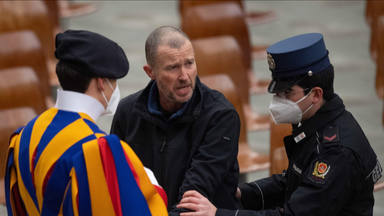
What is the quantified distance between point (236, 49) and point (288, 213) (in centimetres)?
235

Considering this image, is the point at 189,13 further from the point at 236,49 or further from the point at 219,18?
the point at 236,49

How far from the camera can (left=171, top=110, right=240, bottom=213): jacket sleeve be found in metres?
2.48

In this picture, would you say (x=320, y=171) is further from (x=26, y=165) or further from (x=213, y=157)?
(x=26, y=165)

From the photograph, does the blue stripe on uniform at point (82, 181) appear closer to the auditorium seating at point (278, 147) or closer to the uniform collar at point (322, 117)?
the uniform collar at point (322, 117)

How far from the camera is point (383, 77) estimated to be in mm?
4801

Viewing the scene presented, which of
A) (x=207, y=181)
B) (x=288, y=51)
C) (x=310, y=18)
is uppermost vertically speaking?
(x=288, y=51)

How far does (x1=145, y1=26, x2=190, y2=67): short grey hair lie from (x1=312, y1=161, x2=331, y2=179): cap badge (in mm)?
665

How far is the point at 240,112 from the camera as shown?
13.5ft

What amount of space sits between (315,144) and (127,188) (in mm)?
691

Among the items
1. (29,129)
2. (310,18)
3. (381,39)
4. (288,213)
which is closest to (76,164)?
(29,129)

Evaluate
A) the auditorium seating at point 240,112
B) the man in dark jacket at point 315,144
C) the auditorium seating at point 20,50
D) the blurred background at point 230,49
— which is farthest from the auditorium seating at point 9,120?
the man in dark jacket at point 315,144

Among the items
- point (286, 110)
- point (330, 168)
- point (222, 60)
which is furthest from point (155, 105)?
point (222, 60)

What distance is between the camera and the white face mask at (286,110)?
245 cm

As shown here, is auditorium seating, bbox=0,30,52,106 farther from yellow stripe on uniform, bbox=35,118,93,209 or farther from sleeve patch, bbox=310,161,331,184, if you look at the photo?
sleeve patch, bbox=310,161,331,184
